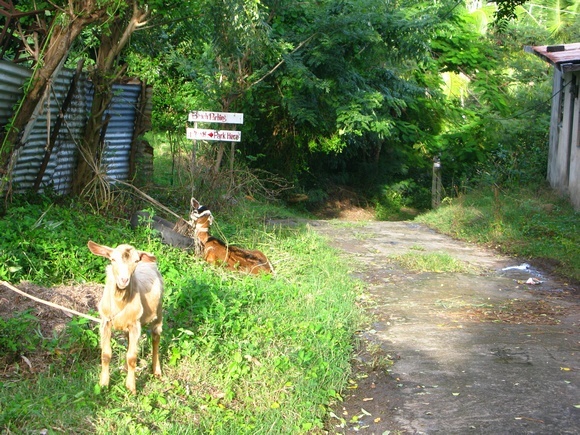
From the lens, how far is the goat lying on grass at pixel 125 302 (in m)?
4.79

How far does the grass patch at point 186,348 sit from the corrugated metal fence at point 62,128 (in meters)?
0.56

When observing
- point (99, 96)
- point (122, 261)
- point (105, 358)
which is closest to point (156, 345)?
point (105, 358)

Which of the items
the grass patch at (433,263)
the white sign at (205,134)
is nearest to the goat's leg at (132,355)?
the grass patch at (433,263)

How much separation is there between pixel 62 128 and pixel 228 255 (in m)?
2.80

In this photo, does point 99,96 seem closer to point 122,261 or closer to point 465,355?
point 122,261

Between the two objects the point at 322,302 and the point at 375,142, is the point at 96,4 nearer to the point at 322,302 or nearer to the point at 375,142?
the point at 322,302

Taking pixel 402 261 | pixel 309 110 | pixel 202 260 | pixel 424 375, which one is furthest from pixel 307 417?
pixel 309 110

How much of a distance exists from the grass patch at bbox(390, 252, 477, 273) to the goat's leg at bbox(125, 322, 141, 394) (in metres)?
6.02

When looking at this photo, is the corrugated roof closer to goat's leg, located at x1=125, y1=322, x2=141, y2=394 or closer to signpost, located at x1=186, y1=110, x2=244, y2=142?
signpost, located at x1=186, y1=110, x2=244, y2=142

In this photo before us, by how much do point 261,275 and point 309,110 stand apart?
898 centimetres

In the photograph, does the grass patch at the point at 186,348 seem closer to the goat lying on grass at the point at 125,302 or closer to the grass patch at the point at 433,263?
the goat lying on grass at the point at 125,302

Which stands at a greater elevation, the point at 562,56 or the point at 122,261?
→ the point at 562,56

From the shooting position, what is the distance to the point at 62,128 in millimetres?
9547

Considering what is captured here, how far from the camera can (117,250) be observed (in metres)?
4.79
